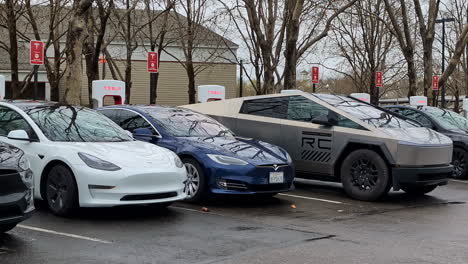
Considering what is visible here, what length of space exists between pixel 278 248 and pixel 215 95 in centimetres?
984

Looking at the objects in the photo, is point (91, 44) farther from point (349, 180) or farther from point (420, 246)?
point (420, 246)

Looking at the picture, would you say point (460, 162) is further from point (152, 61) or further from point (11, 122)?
Result: point (11, 122)

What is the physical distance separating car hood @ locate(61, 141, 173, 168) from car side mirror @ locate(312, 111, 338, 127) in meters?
3.04

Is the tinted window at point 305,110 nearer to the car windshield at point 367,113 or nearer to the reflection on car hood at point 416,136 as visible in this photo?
the car windshield at point 367,113

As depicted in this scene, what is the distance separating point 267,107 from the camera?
10.9 metres

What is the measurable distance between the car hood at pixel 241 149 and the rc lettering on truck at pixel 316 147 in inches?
40.5

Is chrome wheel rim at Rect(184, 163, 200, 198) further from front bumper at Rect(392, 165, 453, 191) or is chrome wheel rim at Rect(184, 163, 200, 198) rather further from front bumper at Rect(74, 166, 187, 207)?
front bumper at Rect(392, 165, 453, 191)

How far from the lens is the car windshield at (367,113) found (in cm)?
982

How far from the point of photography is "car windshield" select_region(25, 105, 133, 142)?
772 cm

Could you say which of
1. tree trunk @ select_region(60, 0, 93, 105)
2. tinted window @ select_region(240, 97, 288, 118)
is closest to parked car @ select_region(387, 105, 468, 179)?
tinted window @ select_region(240, 97, 288, 118)

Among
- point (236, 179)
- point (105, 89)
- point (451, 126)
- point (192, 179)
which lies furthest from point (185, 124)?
point (451, 126)

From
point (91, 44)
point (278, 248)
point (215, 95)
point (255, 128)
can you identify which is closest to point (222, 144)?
point (255, 128)

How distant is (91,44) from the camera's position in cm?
2325

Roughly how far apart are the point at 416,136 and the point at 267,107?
277cm
